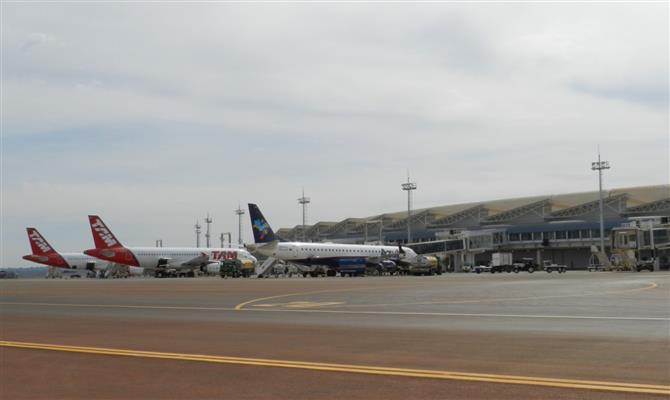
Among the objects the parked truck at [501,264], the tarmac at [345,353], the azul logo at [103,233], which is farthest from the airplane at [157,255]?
the tarmac at [345,353]

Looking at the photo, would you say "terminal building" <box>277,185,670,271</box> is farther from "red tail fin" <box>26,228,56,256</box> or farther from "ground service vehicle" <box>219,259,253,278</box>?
"red tail fin" <box>26,228,56,256</box>

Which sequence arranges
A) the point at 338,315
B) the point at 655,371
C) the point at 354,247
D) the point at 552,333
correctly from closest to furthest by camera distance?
the point at 655,371, the point at 552,333, the point at 338,315, the point at 354,247

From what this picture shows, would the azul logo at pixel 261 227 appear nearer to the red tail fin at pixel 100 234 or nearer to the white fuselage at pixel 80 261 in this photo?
the red tail fin at pixel 100 234

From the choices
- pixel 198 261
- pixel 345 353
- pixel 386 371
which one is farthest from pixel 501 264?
pixel 386 371

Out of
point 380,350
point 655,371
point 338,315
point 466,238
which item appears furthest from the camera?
point 466,238

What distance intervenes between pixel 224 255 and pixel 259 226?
81.9 ft

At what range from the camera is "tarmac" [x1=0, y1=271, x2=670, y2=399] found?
860 centimetres

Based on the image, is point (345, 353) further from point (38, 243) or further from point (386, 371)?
point (38, 243)

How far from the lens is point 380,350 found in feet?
39.3

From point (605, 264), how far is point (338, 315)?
214ft

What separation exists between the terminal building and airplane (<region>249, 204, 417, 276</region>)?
18.1 metres

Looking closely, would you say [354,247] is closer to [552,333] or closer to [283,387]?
[552,333]

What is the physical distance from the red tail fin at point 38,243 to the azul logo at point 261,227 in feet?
127

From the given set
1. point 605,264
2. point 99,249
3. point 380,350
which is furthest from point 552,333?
point 99,249
